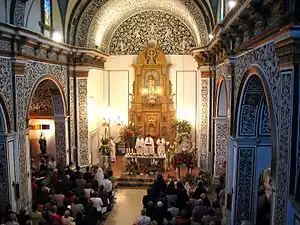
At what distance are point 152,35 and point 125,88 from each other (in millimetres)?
3447

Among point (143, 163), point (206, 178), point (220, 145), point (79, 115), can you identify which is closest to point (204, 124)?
point (220, 145)

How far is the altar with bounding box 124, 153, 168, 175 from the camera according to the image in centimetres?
1683

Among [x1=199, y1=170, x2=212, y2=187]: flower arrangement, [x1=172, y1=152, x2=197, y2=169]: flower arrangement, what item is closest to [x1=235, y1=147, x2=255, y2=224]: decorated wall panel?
[x1=199, y1=170, x2=212, y2=187]: flower arrangement

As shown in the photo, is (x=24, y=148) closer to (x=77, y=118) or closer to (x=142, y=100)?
(x=77, y=118)

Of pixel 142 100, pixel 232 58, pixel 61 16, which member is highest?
pixel 61 16

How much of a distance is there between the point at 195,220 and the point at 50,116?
8652 millimetres

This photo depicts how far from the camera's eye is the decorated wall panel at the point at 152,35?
19.8 m

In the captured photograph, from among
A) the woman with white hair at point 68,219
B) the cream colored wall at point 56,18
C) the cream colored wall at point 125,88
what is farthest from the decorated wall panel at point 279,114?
the cream colored wall at point 125,88

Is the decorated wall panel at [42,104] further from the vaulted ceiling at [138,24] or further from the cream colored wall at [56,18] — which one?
the cream colored wall at [56,18]

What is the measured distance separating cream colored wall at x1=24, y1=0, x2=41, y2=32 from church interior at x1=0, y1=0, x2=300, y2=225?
0.21 feet

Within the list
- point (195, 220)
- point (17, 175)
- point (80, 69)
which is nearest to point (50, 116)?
point (80, 69)

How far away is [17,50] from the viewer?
1033 cm

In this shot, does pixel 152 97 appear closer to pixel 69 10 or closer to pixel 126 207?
pixel 69 10

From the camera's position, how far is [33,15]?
11.6m
